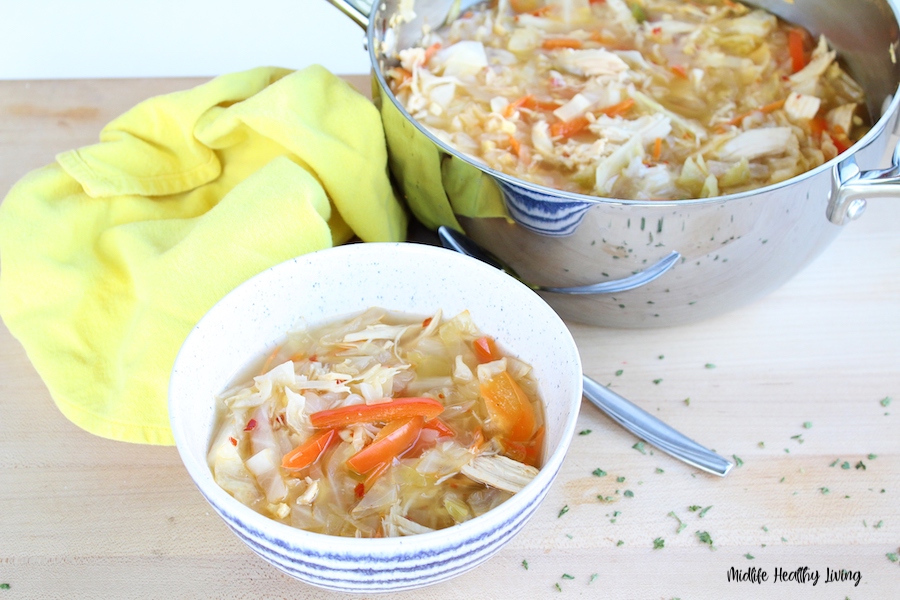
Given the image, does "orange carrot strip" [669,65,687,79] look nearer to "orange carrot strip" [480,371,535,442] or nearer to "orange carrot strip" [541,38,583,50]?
"orange carrot strip" [541,38,583,50]

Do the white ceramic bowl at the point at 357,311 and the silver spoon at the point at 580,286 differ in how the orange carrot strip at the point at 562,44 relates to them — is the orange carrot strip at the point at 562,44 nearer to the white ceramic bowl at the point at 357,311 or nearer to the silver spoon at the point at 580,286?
the silver spoon at the point at 580,286

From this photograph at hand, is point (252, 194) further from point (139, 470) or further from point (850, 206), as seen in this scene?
point (850, 206)

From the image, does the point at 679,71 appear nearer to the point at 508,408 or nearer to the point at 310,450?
the point at 508,408

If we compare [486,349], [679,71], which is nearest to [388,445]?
[486,349]

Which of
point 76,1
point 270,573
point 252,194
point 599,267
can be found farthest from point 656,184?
point 76,1

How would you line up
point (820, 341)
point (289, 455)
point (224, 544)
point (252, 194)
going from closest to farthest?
point (289, 455)
point (224, 544)
point (252, 194)
point (820, 341)

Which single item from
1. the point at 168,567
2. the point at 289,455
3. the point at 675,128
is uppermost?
the point at 675,128
